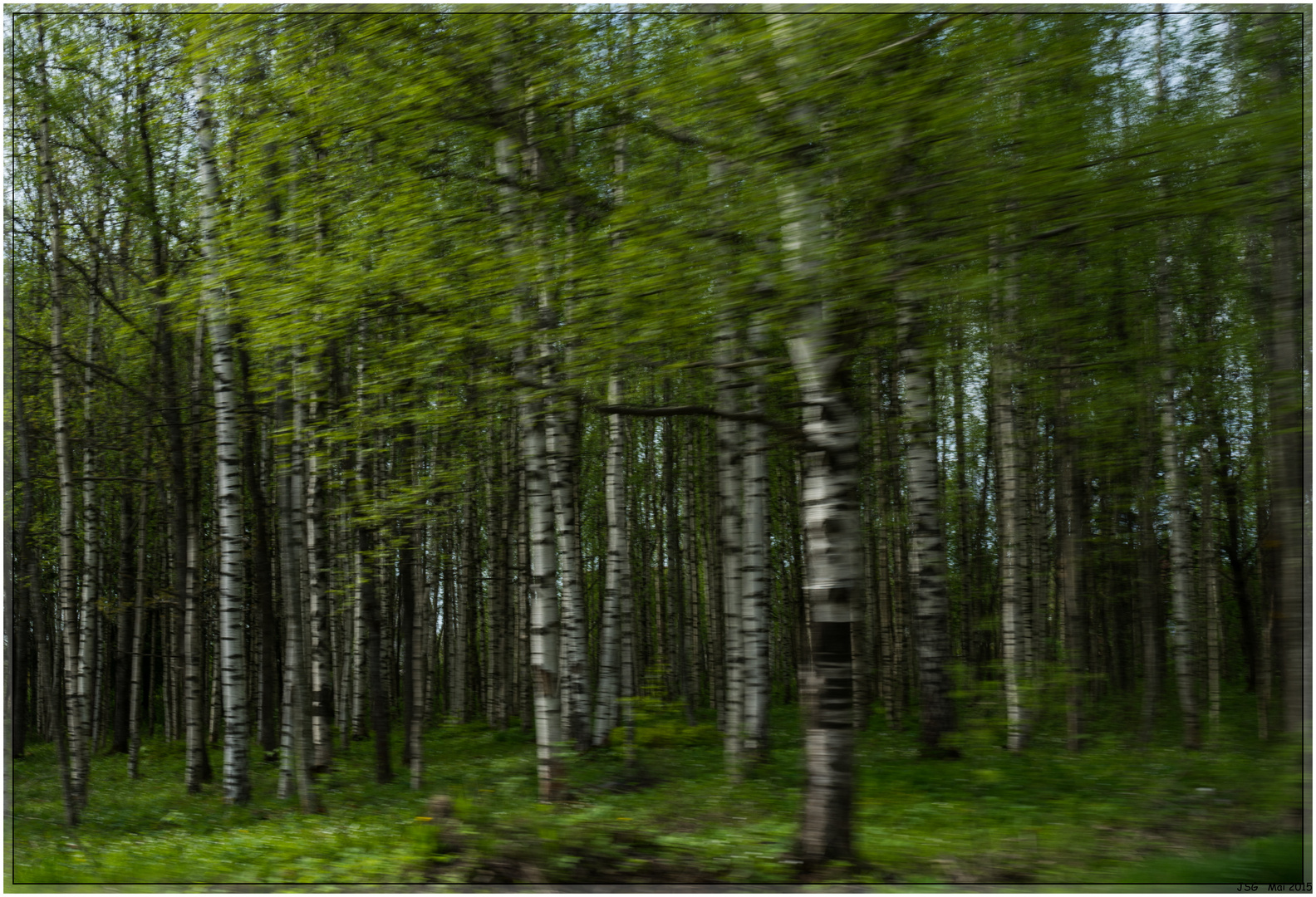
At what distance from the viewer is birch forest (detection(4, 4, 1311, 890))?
230 inches

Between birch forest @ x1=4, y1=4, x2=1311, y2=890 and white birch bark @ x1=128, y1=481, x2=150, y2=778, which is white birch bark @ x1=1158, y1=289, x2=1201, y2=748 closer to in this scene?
birch forest @ x1=4, y1=4, x2=1311, y2=890

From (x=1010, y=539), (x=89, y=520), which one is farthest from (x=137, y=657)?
(x=1010, y=539)

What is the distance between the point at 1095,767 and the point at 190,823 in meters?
10.6

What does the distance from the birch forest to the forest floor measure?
7cm

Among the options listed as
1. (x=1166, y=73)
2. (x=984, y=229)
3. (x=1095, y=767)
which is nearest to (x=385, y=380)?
(x=984, y=229)

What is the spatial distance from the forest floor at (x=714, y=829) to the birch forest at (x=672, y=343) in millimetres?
73

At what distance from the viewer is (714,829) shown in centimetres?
716

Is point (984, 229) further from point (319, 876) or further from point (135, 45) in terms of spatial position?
point (135, 45)

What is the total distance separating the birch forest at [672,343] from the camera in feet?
19.2

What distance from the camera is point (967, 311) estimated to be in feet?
30.5

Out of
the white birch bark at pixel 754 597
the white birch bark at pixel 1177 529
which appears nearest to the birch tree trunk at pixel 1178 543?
the white birch bark at pixel 1177 529

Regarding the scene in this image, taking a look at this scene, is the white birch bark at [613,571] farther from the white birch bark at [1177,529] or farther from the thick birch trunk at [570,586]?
the white birch bark at [1177,529]

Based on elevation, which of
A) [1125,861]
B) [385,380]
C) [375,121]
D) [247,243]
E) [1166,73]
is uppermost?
[1166,73]

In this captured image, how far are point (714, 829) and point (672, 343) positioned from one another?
4.16 m
